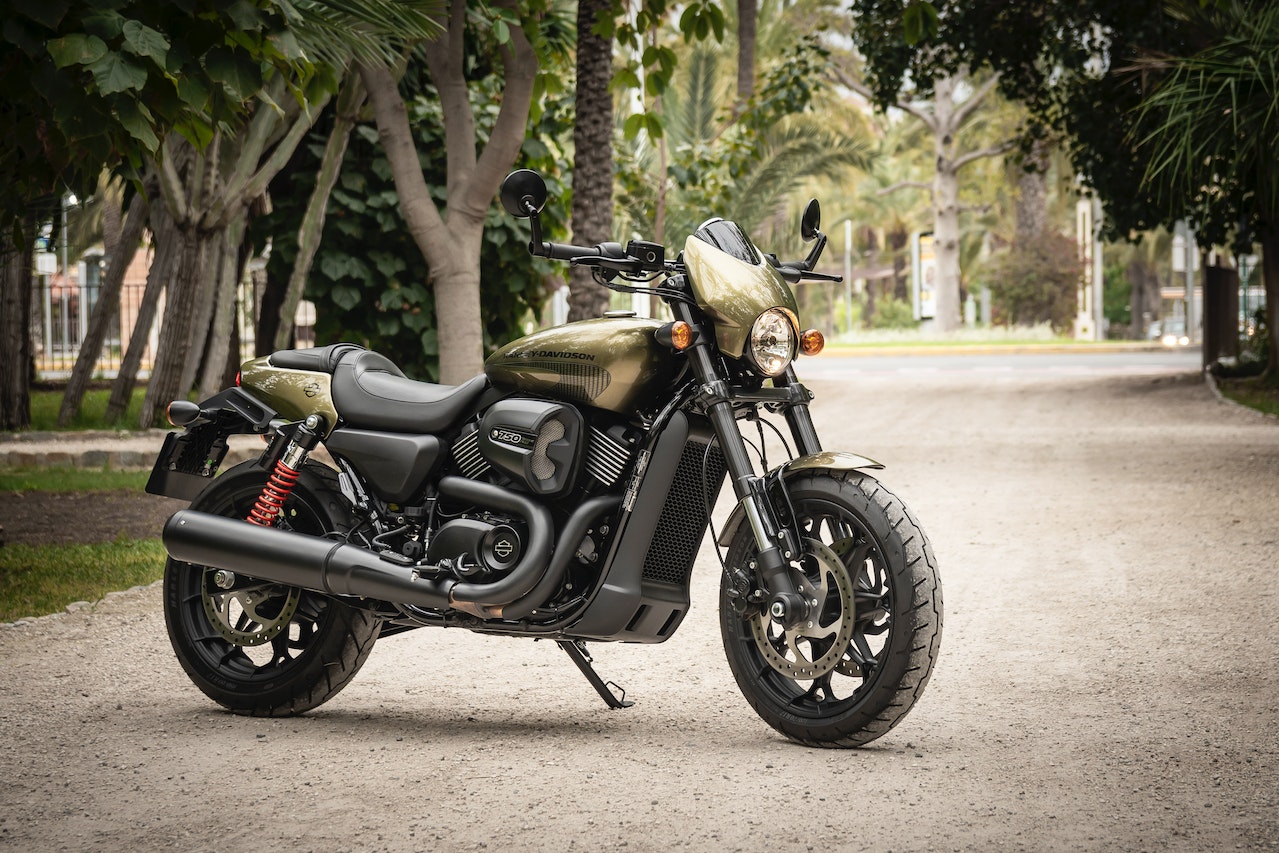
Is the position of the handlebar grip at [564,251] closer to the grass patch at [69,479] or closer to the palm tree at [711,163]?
the grass patch at [69,479]

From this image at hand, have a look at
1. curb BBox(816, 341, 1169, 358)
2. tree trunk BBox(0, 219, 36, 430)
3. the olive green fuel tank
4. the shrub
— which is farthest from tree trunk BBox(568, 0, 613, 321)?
the shrub

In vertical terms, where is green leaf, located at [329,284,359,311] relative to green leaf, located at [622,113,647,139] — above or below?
below

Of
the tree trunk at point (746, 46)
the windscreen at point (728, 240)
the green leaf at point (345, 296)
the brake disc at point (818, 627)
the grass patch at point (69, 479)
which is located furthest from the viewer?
the tree trunk at point (746, 46)

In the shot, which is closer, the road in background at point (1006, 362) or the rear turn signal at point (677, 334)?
the rear turn signal at point (677, 334)

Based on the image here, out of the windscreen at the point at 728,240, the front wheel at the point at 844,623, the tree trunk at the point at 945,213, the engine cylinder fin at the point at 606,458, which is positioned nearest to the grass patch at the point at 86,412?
the engine cylinder fin at the point at 606,458

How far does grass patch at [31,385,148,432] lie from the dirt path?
28.9ft

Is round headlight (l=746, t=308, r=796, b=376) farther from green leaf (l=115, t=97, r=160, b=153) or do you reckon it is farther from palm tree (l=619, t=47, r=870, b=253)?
palm tree (l=619, t=47, r=870, b=253)

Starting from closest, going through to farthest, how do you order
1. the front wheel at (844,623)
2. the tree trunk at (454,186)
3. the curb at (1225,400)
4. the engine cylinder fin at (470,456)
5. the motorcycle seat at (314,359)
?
the front wheel at (844,623), the engine cylinder fin at (470,456), the motorcycle seat at (314,359), the tree trunk at (454,186), the curb at (1225,400)

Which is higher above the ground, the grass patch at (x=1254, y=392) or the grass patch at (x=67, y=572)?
the grass patch at (x=67, y=572)

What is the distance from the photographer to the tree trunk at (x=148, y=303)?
16.1m

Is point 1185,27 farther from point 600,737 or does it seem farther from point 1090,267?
point 1090,267

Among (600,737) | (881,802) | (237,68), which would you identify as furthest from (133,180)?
(881,802)

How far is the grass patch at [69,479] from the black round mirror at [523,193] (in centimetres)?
756

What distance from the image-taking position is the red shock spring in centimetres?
525
